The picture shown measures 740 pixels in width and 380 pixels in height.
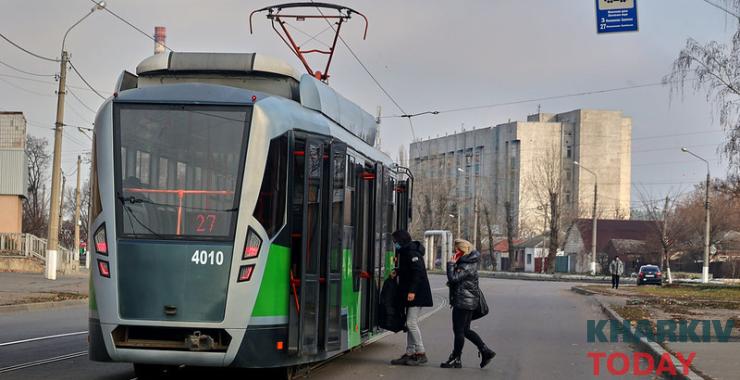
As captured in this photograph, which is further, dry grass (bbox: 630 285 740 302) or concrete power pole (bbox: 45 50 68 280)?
dry grass (bbox: 630 285 740 302)

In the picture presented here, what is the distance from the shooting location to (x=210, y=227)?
9391 mm

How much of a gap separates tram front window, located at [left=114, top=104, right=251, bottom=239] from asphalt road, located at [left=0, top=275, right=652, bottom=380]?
2.69 metres

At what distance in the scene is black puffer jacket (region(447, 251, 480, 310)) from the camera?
42.6 ft

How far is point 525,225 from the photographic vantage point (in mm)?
113062

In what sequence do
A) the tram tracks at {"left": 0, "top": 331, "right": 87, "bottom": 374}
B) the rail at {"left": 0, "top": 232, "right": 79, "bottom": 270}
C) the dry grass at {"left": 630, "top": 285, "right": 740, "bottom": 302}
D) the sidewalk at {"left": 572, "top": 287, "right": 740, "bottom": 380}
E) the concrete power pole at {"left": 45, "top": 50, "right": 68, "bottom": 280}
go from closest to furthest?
the tram tracks at {"left": 0, "top": 331, "right": 87, "bottom": 374} < the sidewalk at {"left": 572, "top": 287, "right": 740, "bottom": 380} < the concrete power pole at {"left": 45, "top": 50, "right": 68, "bottom": 280} < the dry grass at {"left": 630, "top": 285, "right": 740, "bottom": 302} < the rail at {"left": 0, "top": 232, "right": 79, "bottom": 270}

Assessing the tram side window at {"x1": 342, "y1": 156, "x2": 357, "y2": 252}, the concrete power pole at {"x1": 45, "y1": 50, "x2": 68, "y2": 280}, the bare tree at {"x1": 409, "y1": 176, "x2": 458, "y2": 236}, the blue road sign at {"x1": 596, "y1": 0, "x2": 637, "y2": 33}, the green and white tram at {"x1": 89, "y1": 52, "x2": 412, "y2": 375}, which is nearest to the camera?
the green and white tram at {"x1": 89, "y1": 52, "x2": 412, "y2": 375}

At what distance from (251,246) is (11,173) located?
4647cm

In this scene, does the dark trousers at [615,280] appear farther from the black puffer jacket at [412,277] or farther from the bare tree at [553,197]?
the black puffer jacket at [412,277]

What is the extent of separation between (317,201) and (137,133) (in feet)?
6.38

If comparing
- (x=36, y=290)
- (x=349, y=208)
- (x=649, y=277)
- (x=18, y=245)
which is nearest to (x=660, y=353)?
(x=349, y=208)

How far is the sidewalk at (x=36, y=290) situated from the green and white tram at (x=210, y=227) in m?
14.9

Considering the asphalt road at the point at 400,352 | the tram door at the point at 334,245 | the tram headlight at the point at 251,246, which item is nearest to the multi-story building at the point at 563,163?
the asphalt road at the point at 400,352

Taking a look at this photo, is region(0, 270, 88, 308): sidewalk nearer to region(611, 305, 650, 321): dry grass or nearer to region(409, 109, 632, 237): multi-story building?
region(611, 305, 650, 321): dry grass

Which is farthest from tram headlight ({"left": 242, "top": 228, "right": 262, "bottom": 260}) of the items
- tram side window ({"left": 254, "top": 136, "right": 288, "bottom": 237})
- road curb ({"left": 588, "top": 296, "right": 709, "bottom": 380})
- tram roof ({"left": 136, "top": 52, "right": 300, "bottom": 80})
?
road curb ({"left": 588, "top": 296, "right": 709, "bottom": 380})
